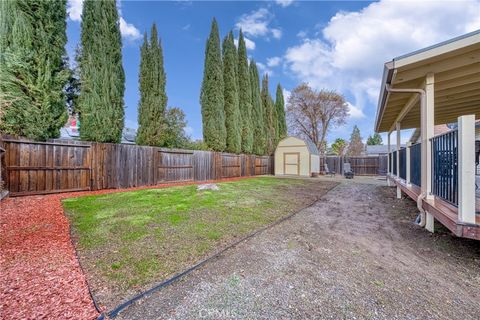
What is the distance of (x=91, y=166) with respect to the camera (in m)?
7.20

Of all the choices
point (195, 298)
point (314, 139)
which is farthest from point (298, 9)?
point (314, 139)

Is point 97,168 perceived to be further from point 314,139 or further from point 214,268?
point 314,139

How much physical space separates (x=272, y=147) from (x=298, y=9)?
12.4m

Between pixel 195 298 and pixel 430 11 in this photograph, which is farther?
pixel 430 11

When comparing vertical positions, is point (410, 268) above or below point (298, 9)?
below

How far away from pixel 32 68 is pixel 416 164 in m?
10.0

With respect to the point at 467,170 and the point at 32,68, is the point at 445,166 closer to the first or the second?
the point at 467,170

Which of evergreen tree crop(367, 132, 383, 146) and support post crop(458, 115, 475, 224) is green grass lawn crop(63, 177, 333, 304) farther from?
evergreen tree crop(367, 132, 383, 146)

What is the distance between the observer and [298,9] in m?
9.18

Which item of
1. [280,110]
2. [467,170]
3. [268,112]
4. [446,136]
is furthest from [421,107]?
[280,110]

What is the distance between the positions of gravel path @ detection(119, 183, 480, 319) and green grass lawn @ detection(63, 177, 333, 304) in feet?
1.09

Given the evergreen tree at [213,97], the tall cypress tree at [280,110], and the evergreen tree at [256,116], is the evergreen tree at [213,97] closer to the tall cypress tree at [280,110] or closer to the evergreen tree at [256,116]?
the evergreen tree at [256,116]

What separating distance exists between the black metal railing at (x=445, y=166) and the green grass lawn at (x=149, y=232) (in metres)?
2.65

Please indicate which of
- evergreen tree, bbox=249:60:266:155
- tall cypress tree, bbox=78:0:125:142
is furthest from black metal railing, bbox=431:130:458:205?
evergreen tree, bbox=249:60:266:155
